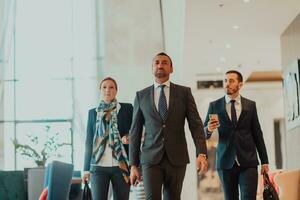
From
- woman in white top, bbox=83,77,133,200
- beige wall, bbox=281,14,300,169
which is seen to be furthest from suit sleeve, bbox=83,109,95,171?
beige wall, bbox=281,14,300,169

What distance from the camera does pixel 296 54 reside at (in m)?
8.38

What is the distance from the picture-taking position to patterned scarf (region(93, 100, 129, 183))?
4445 mm

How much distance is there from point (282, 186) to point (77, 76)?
15.7ft

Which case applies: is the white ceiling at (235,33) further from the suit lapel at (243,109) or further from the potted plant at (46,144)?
the suit lapel at (243,109)

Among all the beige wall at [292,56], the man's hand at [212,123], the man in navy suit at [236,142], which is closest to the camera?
the man's hand at [212,123]

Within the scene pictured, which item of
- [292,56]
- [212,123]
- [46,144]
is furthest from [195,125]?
[46,144]

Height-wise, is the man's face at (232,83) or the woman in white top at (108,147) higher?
the man's face at (232,83)

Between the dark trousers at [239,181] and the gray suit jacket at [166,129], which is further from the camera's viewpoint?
the dark trousers at [239,181]

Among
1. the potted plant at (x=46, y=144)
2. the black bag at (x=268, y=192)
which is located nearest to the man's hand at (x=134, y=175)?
the black bag at (x=268, y=192)

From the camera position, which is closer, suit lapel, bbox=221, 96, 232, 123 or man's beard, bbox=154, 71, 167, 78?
man's beard, bbox=154, 71, 167, 78

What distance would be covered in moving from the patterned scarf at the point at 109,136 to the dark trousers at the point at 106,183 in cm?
6

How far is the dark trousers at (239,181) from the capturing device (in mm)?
4332

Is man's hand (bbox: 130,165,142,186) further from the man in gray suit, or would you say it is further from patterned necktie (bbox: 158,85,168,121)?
patterned necktie (bbox: 158,85,168,121)

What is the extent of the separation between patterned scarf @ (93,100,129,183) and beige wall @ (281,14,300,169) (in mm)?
4341
